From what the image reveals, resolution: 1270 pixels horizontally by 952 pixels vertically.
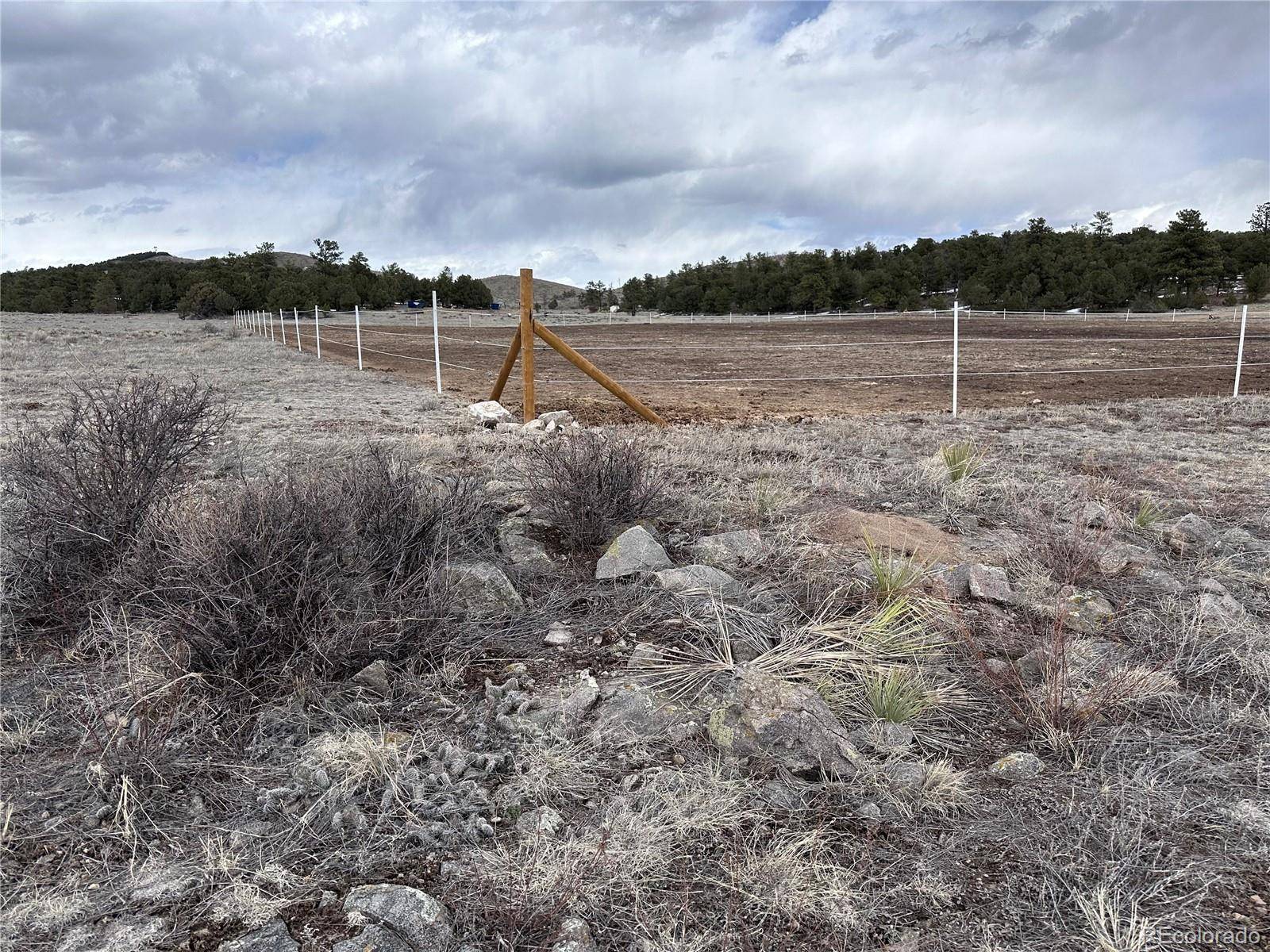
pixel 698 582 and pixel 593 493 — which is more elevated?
pixel 593 493

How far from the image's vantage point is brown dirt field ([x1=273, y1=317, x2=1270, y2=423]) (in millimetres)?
13068

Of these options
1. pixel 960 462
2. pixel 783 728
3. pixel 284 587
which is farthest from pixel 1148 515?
pixel 284 587

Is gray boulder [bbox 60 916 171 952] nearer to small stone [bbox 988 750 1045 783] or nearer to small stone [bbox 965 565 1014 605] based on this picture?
small stone [bbox 988 750 1045 783]

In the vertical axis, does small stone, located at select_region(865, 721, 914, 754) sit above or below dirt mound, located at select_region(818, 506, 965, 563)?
below

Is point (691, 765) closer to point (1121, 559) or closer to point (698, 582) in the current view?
point (698, 582)

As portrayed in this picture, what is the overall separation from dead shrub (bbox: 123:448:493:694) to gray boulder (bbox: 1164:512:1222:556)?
3923 mm

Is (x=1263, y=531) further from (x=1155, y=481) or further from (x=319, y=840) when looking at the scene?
(x=319, y=840)

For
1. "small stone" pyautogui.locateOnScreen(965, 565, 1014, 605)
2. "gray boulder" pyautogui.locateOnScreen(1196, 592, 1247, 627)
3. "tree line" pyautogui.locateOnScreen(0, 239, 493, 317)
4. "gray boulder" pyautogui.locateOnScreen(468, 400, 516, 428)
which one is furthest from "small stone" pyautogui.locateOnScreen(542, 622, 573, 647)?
"tree line" pyautogui.locateOnScreen(0, 239, 493, 317)

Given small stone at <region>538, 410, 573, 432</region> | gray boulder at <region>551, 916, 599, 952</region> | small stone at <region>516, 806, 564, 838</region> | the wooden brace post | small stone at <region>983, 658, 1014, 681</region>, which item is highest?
the wooden brace post

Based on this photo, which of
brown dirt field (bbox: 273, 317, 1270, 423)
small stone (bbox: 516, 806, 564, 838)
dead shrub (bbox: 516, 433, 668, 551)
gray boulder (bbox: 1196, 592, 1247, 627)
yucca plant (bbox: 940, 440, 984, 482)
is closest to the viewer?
small stone (bbox: 516, 806, 564, 838)

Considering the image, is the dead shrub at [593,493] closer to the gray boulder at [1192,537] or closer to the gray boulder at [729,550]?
the gray boulder at [729,550]

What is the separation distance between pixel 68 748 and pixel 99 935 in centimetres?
95

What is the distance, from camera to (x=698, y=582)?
3.87 meters

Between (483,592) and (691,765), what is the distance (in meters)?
1.46
